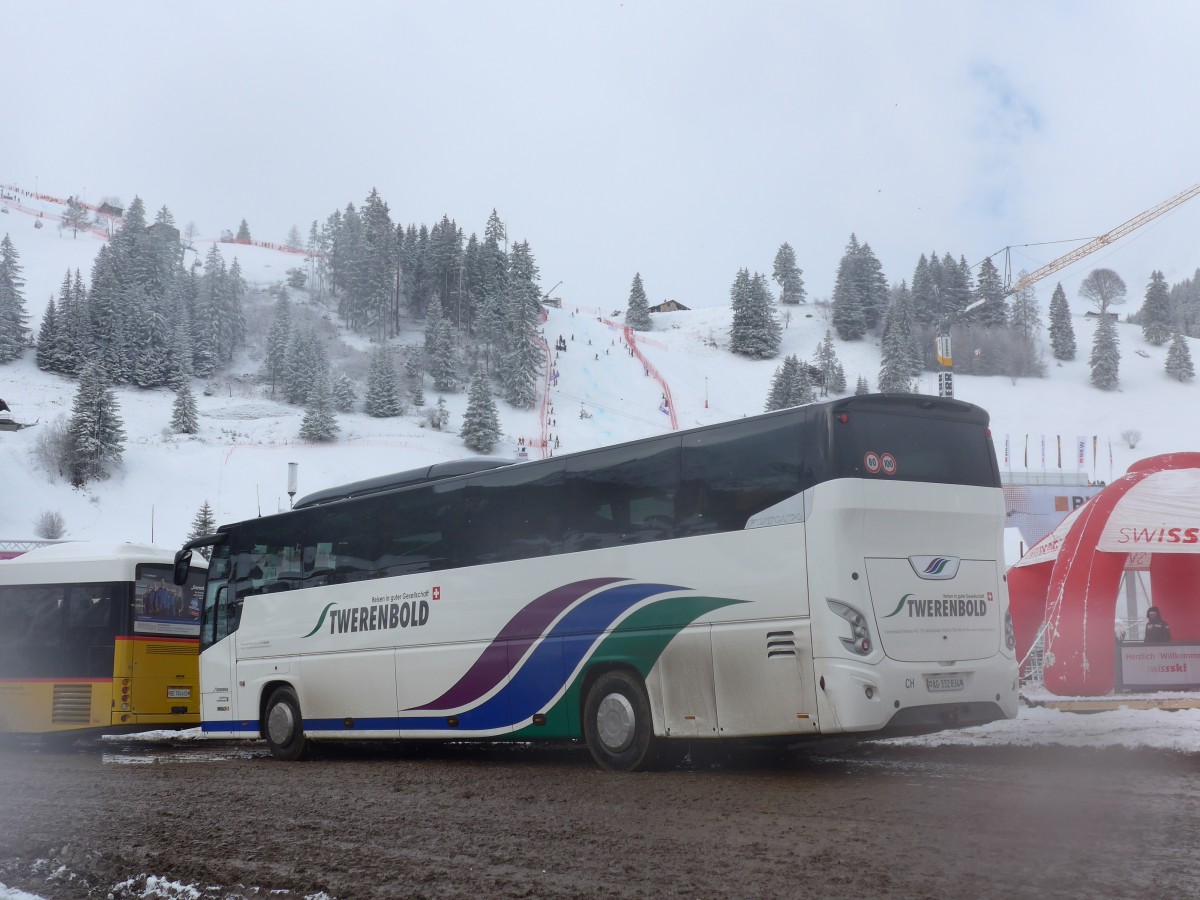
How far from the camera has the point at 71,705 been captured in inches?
674

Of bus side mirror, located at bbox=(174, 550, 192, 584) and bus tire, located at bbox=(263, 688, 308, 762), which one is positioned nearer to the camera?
bus tire, located at bbox=(263, 688, 308, 762)

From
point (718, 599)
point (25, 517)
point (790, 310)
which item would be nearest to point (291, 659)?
point (718, 599)

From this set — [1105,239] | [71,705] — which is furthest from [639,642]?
[1105,239]

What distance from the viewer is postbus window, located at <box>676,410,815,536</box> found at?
9.29 meters

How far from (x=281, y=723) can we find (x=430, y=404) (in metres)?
75.9

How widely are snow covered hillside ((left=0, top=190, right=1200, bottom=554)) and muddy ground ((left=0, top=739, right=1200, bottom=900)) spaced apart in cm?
4317

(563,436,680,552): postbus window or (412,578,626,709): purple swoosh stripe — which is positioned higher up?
(563,436,680,552): postbus window

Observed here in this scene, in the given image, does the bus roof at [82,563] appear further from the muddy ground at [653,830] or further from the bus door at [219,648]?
the muddy ground at [653,830]

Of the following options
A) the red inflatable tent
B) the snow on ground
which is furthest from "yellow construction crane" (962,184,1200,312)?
the red inflatable tent

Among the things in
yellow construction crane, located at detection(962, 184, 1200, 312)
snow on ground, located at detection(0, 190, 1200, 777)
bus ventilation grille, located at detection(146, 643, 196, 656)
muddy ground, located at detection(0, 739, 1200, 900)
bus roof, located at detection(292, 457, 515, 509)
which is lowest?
muddy ground, located at detection(0, 739, 1200, 900)

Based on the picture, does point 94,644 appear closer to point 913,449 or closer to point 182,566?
point 182,566

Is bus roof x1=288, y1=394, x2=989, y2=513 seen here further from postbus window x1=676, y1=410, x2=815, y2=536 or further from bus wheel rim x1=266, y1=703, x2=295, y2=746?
bus wheel rim x1=266, y1=703, x2=295, y2=746

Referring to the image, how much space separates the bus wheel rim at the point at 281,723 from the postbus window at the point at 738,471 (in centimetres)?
711

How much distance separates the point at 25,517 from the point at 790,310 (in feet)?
384
